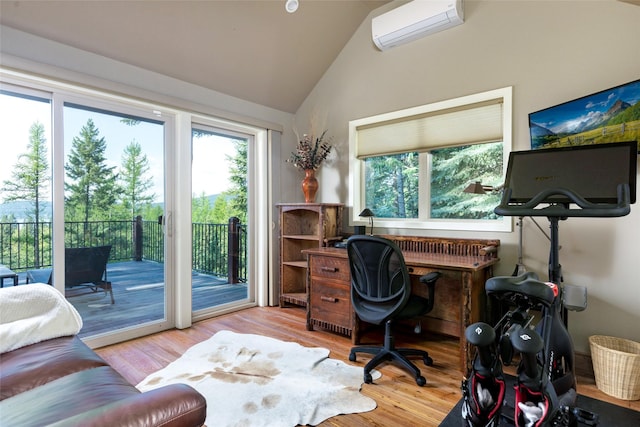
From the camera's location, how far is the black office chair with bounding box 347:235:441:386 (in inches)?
85.0

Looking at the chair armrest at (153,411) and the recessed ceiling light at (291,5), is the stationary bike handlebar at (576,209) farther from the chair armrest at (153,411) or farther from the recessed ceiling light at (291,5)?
the recessed ceiling light at (291,5)

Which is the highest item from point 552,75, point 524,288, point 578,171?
point 552,75

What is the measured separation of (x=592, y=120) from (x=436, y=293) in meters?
1.66

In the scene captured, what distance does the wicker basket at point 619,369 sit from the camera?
192 cm

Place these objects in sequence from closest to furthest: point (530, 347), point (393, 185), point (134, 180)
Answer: point (530, 347) < point (134, 180) < point (393, 185)

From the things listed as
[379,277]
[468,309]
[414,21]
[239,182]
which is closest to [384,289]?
[379,277]

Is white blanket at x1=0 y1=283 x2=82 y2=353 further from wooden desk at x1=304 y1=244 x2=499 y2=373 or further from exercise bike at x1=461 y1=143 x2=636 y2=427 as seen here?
exercise bike at x1=461 y1=143 x2=636 y2=427

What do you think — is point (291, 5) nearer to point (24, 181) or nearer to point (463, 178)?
point (463, 178)

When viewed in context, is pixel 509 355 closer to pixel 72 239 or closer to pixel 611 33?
pixel 611 33

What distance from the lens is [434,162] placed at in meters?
3.16

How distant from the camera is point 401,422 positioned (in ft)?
5.71

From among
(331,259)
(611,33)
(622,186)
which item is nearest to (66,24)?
(331,259)

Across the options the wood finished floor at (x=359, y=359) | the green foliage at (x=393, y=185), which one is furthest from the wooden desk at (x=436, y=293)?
the green foliage at (x=393, y=185)

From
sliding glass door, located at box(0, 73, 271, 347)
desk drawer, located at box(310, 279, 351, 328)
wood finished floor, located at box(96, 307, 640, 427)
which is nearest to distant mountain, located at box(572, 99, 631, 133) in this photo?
wood finished floor, located at box(96, 307, 640, 427)
